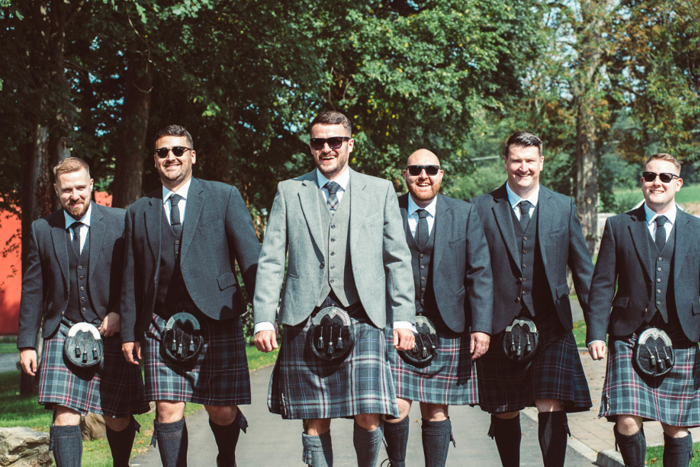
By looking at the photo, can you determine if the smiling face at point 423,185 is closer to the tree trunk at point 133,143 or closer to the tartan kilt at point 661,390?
the tartan kilt at point 661,390

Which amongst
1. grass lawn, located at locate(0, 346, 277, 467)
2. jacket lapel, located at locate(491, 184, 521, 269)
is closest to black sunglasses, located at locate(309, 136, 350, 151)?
jacket lapel, located at locate(491, 184, 521, 269)

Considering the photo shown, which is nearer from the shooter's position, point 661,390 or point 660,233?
point 661,390

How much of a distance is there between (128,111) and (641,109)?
17193mm

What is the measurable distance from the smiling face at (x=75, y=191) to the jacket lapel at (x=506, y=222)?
2692 mm

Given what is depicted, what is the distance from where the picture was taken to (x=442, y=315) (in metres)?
5.20

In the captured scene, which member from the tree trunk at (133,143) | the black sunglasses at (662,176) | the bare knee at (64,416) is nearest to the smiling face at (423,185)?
the black sunglasses at (662,176)

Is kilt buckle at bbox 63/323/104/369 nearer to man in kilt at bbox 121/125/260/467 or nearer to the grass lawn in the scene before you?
man in kilt at bbox 121/125/260/467

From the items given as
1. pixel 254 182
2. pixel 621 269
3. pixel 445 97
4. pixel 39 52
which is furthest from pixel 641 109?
pixel 621 269

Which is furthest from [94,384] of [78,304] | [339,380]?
[339,380]

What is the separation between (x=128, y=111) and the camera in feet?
45.4

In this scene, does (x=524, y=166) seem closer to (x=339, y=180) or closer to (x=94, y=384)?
(x=339, y=180)

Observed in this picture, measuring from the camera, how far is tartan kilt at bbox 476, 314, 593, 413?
501 cm

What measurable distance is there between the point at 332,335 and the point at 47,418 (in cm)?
712

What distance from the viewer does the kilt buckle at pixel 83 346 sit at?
5227mm
